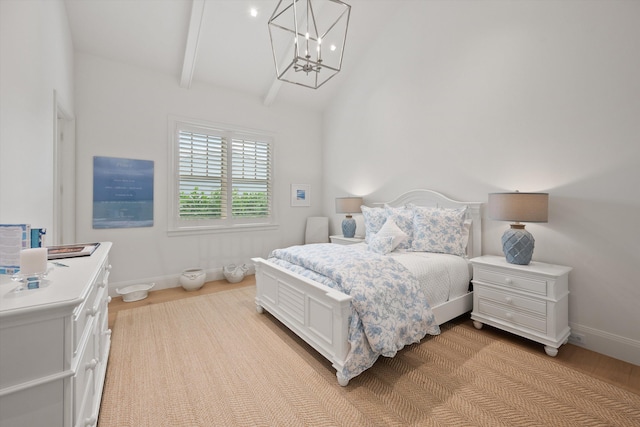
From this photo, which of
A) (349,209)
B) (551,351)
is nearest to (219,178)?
(349,209)

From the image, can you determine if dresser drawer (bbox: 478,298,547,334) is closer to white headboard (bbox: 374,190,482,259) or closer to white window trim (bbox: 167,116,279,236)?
white headboard (bbox: 374,190,482,259)

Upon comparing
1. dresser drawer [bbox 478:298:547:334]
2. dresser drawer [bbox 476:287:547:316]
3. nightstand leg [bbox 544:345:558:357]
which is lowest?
nightstand leg [bbox 544:345:558:357]

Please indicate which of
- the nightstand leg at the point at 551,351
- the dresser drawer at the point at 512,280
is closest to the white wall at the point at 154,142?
the dresser drawer at the point at 512,280

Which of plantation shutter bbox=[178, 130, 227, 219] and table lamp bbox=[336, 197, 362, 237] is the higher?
plantation shutter bbox=[178, 130, 227, 219]

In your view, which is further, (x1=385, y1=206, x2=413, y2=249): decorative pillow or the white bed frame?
(x1=385, y1=206, x2=413, y2=249): decorative pillow

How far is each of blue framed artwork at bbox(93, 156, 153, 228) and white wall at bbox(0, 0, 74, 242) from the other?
3.17 feet

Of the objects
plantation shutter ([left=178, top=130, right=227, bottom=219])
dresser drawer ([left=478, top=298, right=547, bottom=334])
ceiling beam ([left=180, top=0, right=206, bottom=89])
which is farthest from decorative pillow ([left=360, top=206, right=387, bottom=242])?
ceiling beam ([left=180, top=0, right=206, bottom=89])

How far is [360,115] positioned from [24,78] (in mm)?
3824

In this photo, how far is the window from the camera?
401 centimetres

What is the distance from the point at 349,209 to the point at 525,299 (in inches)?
97.4

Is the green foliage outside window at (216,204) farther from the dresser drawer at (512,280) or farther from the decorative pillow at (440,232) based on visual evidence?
the dresser drawer at (512,280)

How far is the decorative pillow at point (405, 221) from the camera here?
3.19 meters

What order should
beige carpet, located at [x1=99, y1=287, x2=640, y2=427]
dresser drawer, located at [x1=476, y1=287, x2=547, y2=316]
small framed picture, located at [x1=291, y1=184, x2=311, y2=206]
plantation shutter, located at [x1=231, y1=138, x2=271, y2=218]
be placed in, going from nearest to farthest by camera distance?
beige carpet, located at [x1=99, y1=287, x2=640, y2=427], dresser drawer, located at [x1=476, y1=287, x2=547, y2=316], plantation shutter, located at [x1=231, y1=138, x2=271, y2=218], small framed picture, located at [x1=291, y1=184, x2=311, y2=206]

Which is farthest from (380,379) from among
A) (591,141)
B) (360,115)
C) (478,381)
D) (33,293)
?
(360,115)
